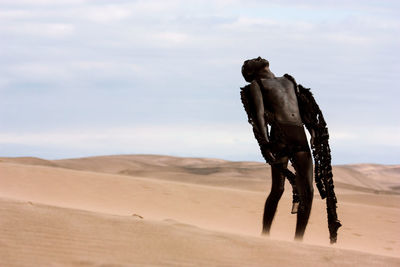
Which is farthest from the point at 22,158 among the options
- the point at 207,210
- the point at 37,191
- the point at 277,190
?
the point at 277,190

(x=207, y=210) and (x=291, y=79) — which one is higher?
(x=291, y=79)

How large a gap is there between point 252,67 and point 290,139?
96 cm

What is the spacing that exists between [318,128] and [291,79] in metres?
0.63

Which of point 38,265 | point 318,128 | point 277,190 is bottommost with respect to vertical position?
point 38,265

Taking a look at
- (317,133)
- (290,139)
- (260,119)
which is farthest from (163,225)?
(317,133)

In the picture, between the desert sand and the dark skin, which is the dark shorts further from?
the desert sand

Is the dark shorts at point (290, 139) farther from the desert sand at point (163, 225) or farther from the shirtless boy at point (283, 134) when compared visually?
the desert sand at point (163, 225)

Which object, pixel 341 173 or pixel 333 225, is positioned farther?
pixel 341 173

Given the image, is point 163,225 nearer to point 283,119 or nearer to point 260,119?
point 260,119

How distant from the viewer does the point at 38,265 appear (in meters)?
6.80

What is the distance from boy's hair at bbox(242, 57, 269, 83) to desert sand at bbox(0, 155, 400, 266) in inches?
70.1

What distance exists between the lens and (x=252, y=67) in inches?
354

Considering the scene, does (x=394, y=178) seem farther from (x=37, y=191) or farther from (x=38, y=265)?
(x=38, y=265)

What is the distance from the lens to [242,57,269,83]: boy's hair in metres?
8.99
